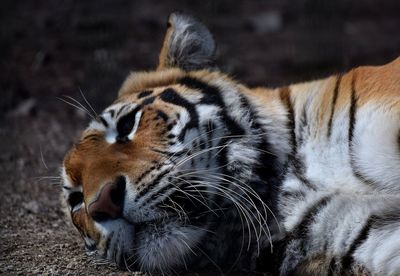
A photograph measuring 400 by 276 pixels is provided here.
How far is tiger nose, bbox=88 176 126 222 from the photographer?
196cm

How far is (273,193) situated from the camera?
2191mm

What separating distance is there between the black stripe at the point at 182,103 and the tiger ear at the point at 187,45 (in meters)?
0.26

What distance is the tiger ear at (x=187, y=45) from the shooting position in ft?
8.64

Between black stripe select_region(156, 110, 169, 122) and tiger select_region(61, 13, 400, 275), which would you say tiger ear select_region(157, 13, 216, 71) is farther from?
black stripe select_region(156, 110, 169, 122)

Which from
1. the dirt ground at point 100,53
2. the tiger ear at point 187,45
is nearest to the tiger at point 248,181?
the tiger ear at point 187,45

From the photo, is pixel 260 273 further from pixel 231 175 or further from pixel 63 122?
pixel 63 122

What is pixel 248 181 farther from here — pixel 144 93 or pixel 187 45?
pixel 187 45

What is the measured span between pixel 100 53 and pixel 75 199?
3214 mm

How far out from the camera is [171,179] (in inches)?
81.2

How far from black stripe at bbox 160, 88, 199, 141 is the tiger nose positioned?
12.1 inches

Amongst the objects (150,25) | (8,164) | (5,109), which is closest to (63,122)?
(5,109)

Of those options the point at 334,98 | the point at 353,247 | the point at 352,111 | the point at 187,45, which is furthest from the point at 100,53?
the point at 353,247

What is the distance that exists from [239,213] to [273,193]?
13 centimetres

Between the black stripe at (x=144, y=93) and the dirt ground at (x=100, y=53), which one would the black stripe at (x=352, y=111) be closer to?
the black stripe at (x=144, y=93)
